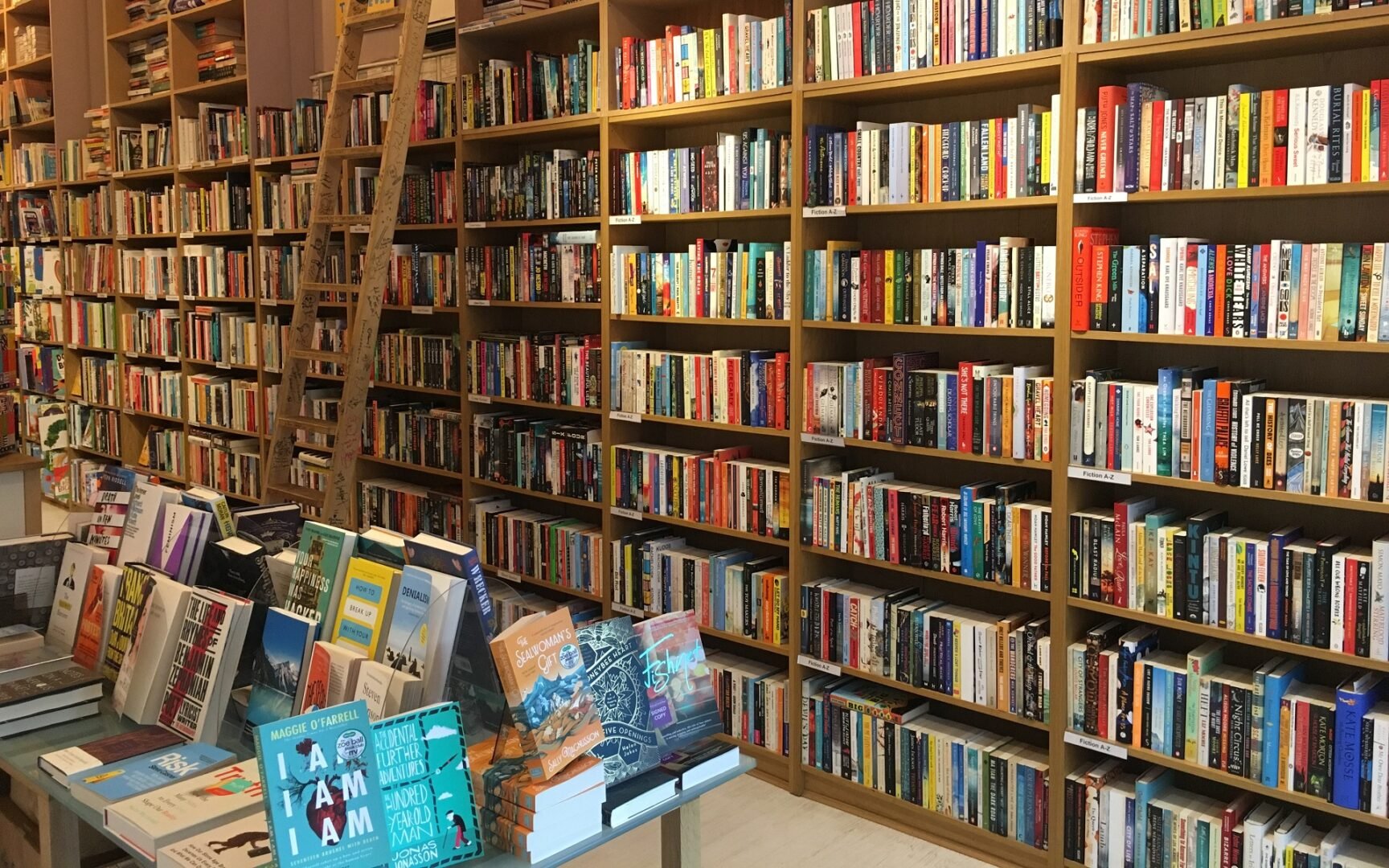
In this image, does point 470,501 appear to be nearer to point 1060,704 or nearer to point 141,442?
point 1060,704

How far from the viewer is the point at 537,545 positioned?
4449 mm

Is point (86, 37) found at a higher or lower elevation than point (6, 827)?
higher

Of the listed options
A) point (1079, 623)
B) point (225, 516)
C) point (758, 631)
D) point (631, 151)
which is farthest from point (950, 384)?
point (225, 516)

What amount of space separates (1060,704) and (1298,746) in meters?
0.57

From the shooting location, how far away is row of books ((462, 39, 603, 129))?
13.3 ft

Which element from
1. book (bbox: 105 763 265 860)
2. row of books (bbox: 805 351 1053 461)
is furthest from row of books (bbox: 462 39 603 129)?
book (bbox: 105 763 265 860)

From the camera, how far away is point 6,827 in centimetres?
259

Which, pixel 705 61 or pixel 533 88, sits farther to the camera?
pixel 533 88

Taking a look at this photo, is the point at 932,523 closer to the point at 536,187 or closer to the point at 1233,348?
the point at 1233,348

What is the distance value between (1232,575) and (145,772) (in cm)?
234

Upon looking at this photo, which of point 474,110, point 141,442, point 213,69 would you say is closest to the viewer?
point 474,110

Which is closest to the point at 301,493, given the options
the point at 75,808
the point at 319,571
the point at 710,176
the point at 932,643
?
the point at 710,176

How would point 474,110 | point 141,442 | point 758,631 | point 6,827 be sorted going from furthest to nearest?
point 141,442 < point 474,110 < point 758,631 < point 6,827

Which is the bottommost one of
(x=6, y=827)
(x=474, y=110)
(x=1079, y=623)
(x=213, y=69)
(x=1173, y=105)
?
(x=6, y=827)
